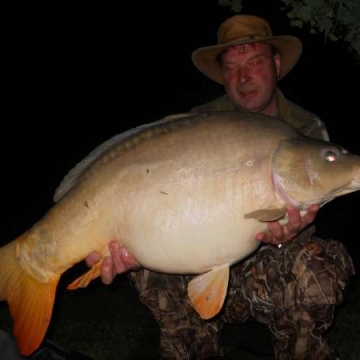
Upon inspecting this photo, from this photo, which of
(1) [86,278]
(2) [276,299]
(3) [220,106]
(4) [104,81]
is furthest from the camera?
(4) [104,81]

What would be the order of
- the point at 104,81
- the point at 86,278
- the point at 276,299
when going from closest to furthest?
the point at 86,278, the point at 276,299, the point at 104,81

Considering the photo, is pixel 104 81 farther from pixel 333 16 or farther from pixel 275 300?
pixel 275 300

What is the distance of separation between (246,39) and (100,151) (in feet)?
3.33

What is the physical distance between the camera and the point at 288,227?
1.76 metres

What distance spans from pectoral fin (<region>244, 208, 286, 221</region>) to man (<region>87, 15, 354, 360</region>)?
0.10 m

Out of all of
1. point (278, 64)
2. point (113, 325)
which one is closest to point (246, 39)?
point (278, 64)

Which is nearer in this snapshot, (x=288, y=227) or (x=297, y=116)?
(x=288, y=227)

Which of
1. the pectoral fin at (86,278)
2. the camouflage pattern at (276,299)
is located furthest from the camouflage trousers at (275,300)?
the pectoral fin at (86,278)

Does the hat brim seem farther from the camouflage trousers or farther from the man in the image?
the camouflage trousers

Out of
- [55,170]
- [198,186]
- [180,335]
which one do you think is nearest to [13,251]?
[198,186]

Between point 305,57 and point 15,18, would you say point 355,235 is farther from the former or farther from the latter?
point 15,18

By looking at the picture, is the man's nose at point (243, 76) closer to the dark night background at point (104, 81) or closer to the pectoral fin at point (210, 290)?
the pectoral fin at point (210, 290)

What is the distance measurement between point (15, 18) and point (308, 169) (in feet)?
49.4

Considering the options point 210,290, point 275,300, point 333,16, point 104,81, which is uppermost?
point 333,16
